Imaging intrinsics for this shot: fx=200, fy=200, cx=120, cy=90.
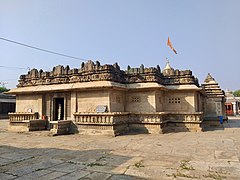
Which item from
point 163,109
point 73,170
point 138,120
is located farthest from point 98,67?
point 73,170

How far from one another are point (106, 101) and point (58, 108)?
4.53 metres

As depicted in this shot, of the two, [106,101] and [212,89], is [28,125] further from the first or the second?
[212,89]

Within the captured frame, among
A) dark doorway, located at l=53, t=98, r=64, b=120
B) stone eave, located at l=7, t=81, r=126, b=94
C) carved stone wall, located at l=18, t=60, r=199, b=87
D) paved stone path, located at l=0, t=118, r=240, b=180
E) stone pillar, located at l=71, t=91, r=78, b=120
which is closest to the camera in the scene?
paved stone path, located at l=0, t=118, r=240, b=180

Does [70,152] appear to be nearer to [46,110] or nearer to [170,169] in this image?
[170,169]

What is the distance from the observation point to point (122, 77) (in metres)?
14.6

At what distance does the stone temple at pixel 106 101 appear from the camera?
40.6ft

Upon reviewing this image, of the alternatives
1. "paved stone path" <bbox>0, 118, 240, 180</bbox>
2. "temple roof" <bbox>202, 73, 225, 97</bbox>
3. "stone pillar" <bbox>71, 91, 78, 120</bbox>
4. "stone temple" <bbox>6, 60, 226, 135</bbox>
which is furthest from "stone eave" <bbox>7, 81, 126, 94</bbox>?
"temple roof" <bbox>202, 73, 225, 97</bbox>

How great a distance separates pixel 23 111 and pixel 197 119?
12.9m

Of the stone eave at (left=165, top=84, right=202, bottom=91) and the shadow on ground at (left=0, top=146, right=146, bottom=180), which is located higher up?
the stone eave at (left=165, top=84, right=202, bottom=91)

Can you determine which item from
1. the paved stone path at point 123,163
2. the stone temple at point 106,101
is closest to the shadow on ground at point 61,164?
the paved stone path at point 123,163

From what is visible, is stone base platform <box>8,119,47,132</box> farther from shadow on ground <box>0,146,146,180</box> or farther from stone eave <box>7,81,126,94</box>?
shadow on ground <box>0,146,146,180</box>

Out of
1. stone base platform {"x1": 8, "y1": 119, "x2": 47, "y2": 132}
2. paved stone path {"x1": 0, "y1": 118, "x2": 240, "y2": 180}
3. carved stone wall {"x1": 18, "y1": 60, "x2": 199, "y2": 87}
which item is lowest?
paved stone path {"x1": 0, "y1": 118, "x2": 240, "y2": 180}

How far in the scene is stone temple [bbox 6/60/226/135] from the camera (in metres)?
12.4

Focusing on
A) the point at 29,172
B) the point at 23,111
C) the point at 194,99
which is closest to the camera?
the point at 29,172
